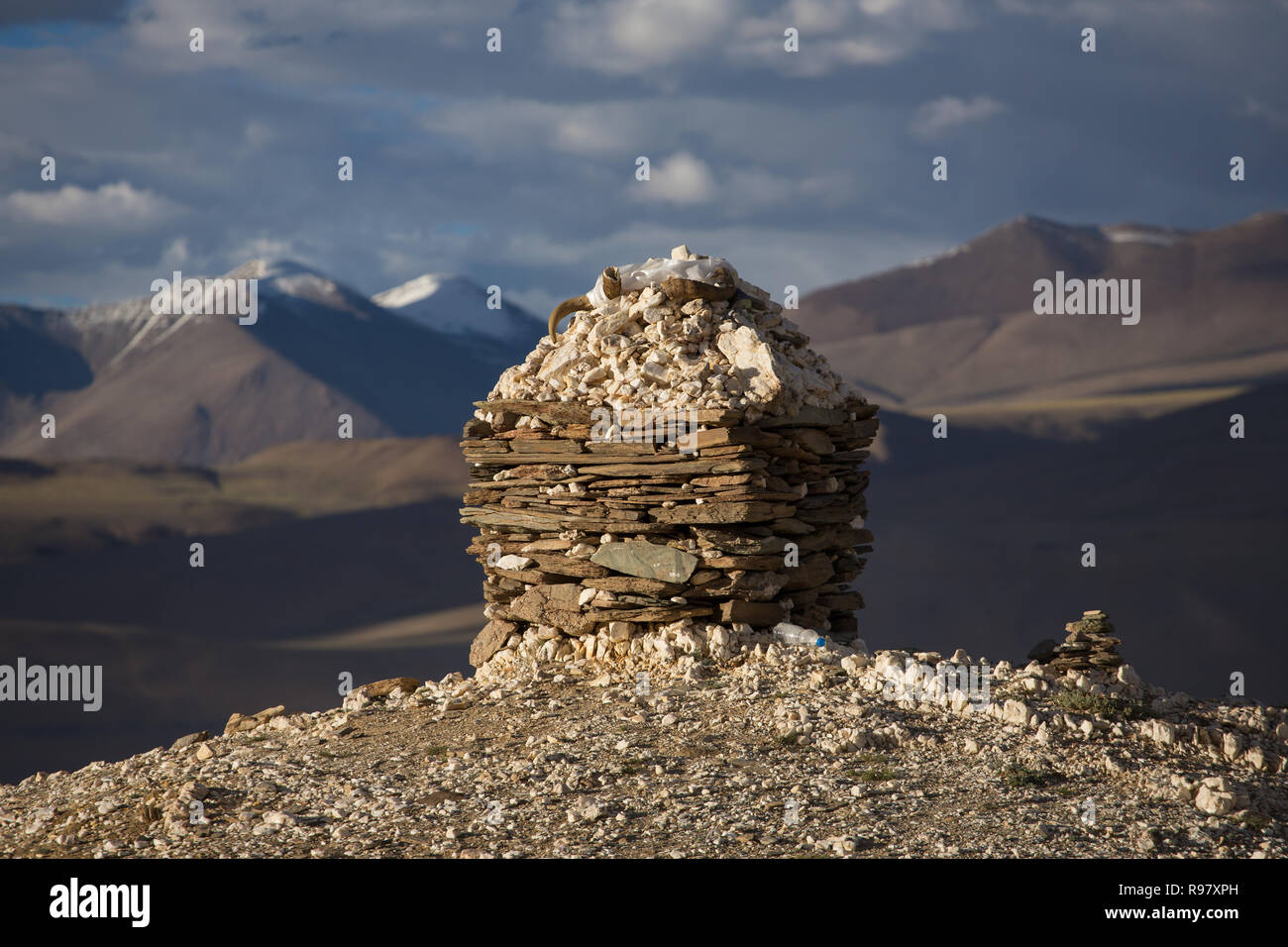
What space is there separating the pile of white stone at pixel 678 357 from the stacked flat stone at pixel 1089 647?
293 cm

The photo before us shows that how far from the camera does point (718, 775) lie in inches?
322

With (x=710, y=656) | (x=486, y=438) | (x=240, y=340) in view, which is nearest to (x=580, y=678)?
(x=710, y=656)

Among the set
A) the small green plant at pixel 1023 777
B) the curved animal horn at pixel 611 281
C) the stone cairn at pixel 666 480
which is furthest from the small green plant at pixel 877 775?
the curved animal horn at pixel 611 281

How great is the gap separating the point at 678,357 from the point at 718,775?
4.06m

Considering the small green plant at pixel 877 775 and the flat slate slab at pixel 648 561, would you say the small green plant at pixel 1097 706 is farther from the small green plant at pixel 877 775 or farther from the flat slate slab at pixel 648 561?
the flat slate slab at pixel 648 561

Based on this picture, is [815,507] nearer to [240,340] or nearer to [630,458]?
[630,458]

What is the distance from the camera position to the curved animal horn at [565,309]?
11766 millimetres

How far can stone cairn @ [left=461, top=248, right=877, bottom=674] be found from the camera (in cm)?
1045

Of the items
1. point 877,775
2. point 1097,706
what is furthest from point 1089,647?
point 877,775

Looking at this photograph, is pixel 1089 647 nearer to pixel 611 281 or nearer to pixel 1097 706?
pixel 1097 706

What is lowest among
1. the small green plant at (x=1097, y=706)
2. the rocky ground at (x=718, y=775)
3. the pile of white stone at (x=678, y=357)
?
the rocky ground at (x=718, y=775)

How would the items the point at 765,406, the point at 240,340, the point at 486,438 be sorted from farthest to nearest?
the point at 240,340 → the point at 486,438 → the point at 765,406

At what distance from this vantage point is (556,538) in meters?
11.0

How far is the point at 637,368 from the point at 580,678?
108 inches
